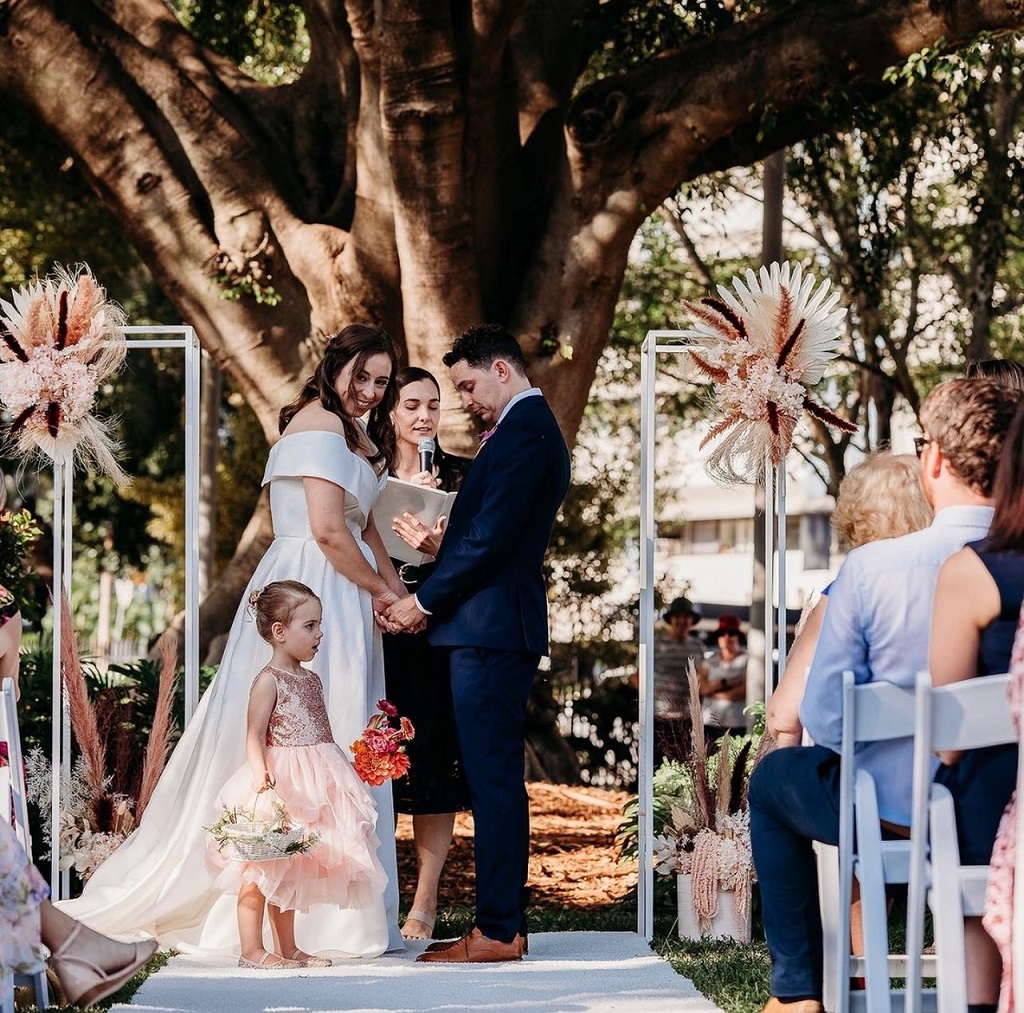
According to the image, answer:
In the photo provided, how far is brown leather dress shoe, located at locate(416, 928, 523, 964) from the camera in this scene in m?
5.52

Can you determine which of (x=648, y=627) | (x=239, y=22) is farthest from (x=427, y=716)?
(x=239, y=22)

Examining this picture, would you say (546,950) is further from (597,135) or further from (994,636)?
(597,135)

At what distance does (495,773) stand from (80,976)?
5.64ft

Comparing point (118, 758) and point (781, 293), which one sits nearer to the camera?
point (781, 293)

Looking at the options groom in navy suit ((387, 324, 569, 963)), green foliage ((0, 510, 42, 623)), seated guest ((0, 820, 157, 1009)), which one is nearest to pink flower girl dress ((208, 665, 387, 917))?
groom in navy suit ((387, 324, 569, 963))

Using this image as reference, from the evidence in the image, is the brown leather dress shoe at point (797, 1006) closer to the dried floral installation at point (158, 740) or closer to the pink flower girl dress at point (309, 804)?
the pink flower girl dress at point (309, 804)

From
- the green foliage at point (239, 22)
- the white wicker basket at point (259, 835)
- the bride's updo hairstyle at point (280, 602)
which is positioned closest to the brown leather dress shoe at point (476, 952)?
the white wicker basket at point (259, 835)

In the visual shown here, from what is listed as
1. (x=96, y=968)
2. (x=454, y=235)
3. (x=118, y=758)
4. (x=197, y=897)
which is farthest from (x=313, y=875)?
(x=454, y=235)

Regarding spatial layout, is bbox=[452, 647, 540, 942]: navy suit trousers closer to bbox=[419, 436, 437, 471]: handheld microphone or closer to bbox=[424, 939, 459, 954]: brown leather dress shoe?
bbox=[424, 939, 459, 954]: brown leather dress shoe

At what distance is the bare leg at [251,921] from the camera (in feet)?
17.5

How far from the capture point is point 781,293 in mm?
6137

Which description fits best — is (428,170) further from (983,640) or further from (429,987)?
(983,640)

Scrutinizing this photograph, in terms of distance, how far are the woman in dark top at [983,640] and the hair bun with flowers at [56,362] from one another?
346cm

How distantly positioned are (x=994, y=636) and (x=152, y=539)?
891 inches
